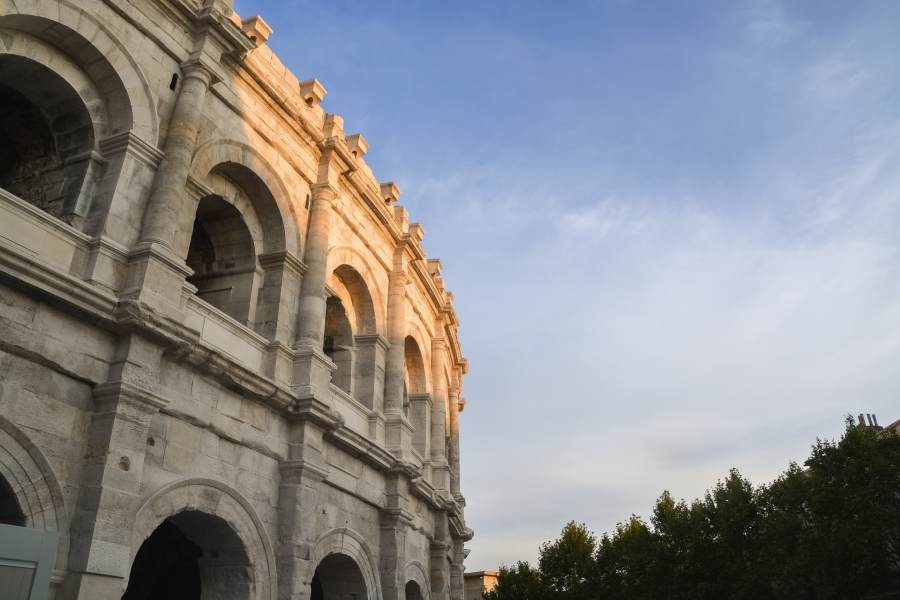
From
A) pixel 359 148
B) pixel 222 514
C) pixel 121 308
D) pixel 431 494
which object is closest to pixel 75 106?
pixel 121 308

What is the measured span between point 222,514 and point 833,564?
711 inches

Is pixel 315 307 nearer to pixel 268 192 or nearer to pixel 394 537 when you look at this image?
pixel 268 192

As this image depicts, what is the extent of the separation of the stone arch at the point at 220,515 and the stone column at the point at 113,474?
0.46m

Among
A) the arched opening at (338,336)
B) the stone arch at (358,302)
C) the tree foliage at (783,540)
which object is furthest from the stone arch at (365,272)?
the tree foliage at (783,540)

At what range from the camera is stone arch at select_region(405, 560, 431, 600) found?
15922 mm

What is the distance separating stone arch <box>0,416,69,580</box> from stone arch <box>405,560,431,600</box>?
8.95 metres

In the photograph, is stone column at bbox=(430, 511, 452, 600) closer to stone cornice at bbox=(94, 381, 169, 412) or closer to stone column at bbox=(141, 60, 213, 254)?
stone column at bbox=(141, 60, 213, 254)

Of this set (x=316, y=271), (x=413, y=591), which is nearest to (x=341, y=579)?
(x=413, y=591)

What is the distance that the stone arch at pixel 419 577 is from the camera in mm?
15922

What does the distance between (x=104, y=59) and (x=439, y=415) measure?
12.6 meters

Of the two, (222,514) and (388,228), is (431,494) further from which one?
(222,514)

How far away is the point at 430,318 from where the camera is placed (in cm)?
2125

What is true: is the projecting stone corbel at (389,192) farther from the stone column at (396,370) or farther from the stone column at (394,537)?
the stone column at (394,537)

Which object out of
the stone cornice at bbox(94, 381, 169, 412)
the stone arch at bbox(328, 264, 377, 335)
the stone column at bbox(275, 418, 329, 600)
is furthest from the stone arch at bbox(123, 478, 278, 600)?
the stone arch at bbox(328, 264, 377, 335)
